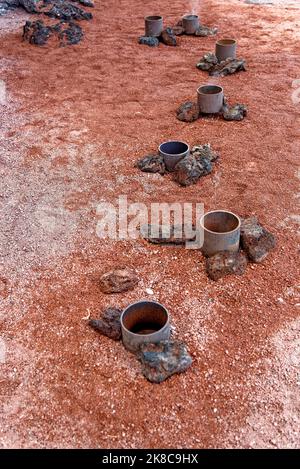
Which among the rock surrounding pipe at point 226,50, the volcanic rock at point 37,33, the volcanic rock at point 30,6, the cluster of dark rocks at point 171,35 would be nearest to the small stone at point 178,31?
the cluster of dark rocks at point 171,35

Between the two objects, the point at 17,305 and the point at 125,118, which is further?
the point at 125,118

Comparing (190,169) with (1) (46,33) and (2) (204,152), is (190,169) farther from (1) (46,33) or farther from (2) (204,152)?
(1) (46,33)

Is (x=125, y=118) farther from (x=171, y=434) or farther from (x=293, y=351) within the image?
(x=171, y=434)

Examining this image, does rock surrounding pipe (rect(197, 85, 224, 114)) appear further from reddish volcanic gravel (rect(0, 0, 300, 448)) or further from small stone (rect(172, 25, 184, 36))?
small stone (rect(172, 25, 184, 36))

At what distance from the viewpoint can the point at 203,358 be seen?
10.6 feet

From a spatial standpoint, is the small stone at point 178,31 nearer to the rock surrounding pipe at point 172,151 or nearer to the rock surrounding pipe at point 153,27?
the rock surrounding pipe at point 153,27

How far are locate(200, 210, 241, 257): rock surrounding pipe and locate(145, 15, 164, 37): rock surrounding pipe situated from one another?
6.12 metres

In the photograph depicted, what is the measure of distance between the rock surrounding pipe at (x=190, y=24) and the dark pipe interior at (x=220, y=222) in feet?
20.8

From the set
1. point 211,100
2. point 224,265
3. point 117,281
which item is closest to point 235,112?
point 211,100

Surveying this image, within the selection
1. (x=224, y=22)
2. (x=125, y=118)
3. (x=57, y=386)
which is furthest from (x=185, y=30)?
(x=57, y=386)

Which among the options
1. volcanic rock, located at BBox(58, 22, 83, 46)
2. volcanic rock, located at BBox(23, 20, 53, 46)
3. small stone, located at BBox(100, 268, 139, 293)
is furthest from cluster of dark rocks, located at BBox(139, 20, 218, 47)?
small stone, located at BBox(100, 268, 139, 293)

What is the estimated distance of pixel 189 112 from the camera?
6.12 meters

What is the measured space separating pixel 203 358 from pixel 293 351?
0.65 meters

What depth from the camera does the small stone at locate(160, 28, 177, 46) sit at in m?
8.74
